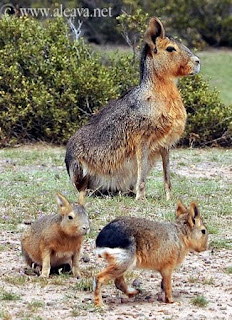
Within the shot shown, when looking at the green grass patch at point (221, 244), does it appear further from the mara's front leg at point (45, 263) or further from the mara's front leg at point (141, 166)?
the mara's front leg at point (141, 166)

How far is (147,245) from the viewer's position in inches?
247

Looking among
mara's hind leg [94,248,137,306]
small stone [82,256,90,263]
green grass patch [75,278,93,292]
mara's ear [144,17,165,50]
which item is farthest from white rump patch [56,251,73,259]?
mara's ear [144,17,165,50]

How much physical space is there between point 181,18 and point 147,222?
Answer: 20.8 m

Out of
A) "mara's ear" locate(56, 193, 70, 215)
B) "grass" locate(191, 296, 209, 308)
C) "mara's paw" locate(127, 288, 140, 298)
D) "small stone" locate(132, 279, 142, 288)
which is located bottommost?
"small stone" locate(132, 279, 142, 288)

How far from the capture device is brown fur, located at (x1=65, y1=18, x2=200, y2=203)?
386 inches

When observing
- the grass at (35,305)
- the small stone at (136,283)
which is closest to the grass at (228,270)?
the small stone at (136,283)

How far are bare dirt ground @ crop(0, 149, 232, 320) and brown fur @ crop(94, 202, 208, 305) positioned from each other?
132 mm

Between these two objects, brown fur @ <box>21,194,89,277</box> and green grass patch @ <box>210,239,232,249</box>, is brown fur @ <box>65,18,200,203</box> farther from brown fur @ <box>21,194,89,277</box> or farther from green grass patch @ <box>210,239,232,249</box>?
brown fur @ <box>21,194,89,277</box>

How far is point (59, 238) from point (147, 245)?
2.97 feet

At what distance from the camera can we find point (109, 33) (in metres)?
26.9

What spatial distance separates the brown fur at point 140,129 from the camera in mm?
9805

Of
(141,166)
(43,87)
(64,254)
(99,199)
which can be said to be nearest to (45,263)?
(64,254)

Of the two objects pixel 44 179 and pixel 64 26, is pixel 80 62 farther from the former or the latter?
pixel 44 179

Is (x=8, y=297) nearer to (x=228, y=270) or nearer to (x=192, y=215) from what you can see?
(x=192, y=215)
